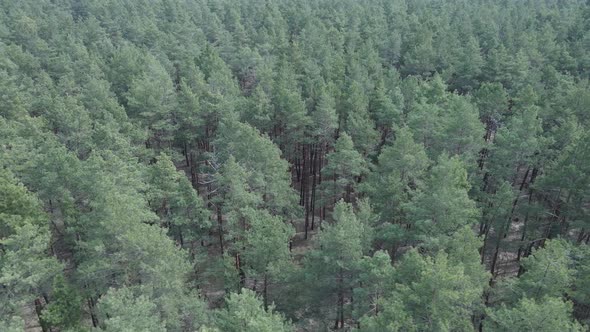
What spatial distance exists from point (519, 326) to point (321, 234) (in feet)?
34.7

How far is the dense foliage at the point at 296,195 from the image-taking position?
74.1ft

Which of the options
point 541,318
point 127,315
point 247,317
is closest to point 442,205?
point 541,318

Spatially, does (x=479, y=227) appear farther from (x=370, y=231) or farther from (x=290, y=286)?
(x=290, y=286)

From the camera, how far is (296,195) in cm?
3534

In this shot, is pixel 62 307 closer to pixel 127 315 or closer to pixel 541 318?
pixel 127 315

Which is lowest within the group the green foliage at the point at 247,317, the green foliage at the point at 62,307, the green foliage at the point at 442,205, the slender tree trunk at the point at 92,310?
the slender tree trunk at the point at 92,310

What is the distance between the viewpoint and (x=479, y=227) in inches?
1505

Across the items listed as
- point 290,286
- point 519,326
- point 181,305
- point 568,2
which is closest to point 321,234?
point 290,286

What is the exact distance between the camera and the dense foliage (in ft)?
74.1

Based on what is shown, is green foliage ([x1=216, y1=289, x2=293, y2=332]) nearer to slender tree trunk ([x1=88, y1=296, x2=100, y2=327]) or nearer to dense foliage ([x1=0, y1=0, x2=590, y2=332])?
dense foliage ([x1=0, y1=0, x2=590, y2=332])

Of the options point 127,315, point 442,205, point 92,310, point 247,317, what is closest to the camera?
point 127,315

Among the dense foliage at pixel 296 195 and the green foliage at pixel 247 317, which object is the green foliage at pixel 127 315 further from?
the green foliage at pixel 247 317

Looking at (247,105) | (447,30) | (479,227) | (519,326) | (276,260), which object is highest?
(447,30)

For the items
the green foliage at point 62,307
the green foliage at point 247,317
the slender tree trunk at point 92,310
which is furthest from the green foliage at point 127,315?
the slender tree trunk at point 92,310
